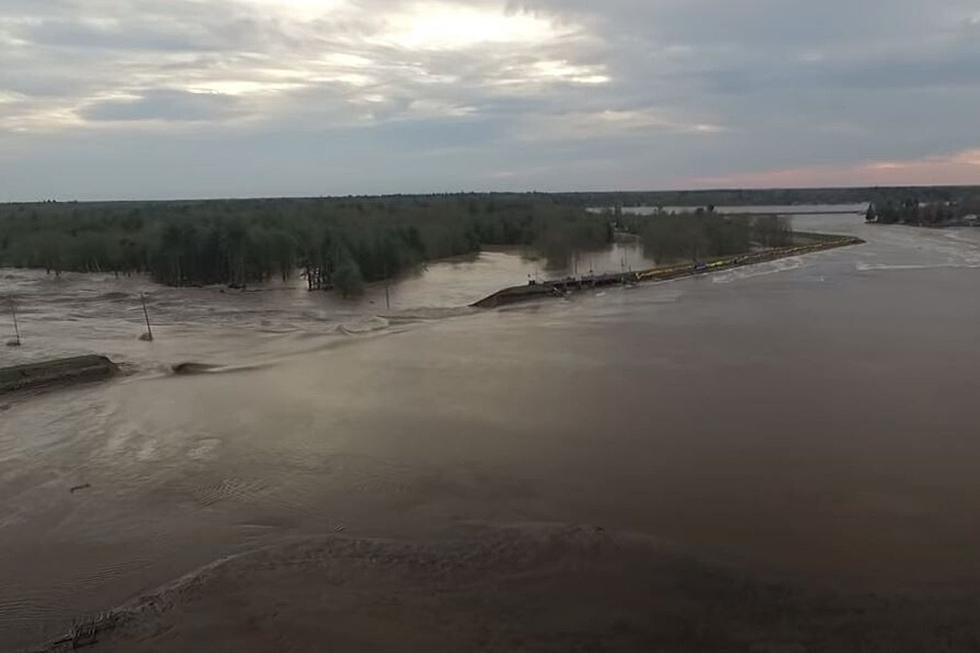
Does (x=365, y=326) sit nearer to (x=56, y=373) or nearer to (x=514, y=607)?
(x=56, y=373)

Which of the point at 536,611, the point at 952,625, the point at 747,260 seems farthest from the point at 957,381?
the point at 747,260

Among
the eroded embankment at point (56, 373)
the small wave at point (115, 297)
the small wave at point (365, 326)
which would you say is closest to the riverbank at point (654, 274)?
the small wave at point (365, 326)

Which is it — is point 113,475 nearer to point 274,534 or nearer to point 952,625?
point 274,534

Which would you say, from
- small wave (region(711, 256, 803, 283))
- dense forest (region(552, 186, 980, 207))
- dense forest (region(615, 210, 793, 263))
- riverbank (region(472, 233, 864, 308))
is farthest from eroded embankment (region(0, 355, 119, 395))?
dense forest (region(552, 186, 980, 207))

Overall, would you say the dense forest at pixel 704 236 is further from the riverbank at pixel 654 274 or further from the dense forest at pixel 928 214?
the dense forest at pixel 928 214

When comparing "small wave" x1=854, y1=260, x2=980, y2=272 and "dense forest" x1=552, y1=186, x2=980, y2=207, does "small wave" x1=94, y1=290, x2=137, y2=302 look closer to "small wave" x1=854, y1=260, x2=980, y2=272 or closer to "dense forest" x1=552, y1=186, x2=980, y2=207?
"small wave" x1=854, y1=260, x2=980, y2=272

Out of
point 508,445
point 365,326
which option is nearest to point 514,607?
point 508,445

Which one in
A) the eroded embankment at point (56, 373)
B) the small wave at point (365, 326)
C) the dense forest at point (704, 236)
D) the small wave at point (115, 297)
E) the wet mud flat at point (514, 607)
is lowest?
the wet mud flat at point (514, 607)
